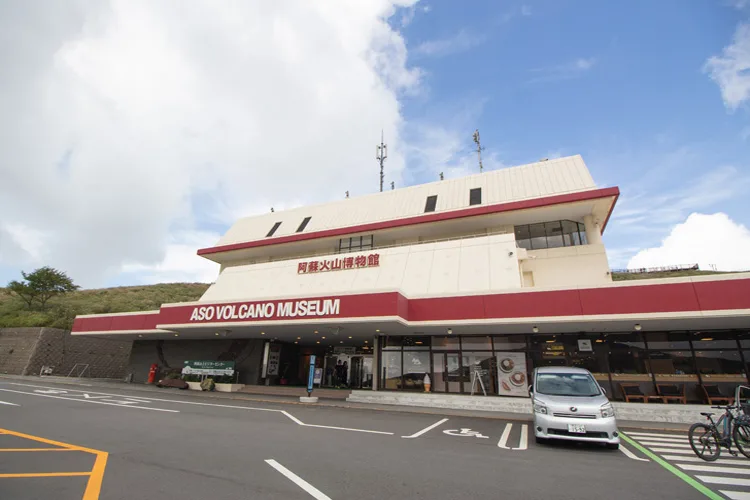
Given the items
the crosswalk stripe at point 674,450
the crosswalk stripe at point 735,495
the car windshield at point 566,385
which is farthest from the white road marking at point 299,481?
the crosswalk stripe at point 674,450

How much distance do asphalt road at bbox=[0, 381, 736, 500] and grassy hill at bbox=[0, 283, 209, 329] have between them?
29919 mm

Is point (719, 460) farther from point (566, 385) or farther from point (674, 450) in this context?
point (566, 385)

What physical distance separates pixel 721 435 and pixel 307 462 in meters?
8.23

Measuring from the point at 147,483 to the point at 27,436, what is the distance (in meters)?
5.23

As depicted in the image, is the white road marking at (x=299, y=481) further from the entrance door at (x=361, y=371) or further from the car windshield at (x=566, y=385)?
the entrance door at (x=361, y=371)

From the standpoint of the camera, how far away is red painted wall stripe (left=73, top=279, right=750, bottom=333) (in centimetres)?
1294

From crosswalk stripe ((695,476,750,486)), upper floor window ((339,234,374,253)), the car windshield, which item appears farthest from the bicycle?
upper floor window ((339,234,374,253))

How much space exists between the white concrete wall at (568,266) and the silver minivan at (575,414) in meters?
10.0

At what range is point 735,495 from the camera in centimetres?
501

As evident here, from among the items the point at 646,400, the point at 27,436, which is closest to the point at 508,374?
the point at 646,400

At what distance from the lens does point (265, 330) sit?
19.6 meters

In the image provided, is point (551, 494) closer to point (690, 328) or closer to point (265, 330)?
point (690, 328)

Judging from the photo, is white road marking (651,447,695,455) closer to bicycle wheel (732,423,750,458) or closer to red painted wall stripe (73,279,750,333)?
bicycle wheel (732,423,750,458)

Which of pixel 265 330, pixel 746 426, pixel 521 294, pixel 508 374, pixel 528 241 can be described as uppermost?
pixel 528 241
